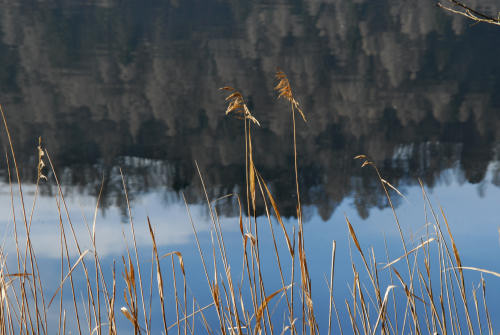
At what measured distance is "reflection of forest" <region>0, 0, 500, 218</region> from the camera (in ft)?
22.6

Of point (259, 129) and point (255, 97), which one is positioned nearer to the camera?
point (259, 129)

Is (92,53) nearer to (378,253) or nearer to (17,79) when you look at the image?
(17,79)

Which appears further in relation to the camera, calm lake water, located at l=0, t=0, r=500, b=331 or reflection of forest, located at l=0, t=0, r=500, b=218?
reflection of forest, located at l=0, t=0, r=500, b=218

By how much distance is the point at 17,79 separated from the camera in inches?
451

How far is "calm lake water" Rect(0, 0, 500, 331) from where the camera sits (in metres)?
4.94

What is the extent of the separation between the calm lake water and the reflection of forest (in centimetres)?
4

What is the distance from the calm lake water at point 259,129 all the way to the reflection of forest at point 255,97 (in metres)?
0.04

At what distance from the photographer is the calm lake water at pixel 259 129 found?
16.2ft

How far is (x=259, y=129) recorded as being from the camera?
329 inches

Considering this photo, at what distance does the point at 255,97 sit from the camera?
9.88 meters

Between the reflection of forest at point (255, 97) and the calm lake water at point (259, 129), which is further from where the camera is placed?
the reflection of forest at point (255, 97)

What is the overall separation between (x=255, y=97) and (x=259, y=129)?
5.31 ft

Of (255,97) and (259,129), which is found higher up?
(255,97)

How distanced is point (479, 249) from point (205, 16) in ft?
55.5
